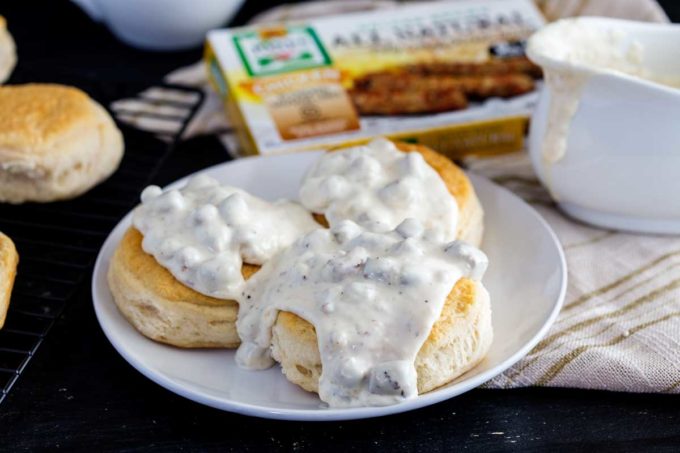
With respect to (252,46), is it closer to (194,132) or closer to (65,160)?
(194,132)

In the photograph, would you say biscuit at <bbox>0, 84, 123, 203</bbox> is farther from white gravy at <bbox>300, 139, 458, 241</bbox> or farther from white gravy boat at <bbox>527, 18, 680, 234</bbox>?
white gravy boat at <bbox>527, 18, 680, 234</bbox>

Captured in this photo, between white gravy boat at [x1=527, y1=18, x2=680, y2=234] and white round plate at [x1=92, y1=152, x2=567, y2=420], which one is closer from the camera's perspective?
white round plate at [x1=92, y1=152, x2=567, y2=420]

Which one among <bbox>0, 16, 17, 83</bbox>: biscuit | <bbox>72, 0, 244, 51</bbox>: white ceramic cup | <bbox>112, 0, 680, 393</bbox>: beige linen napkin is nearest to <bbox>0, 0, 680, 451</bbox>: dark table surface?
<bbox>112, 0, 680, 393</bbox>: beige linen napkin

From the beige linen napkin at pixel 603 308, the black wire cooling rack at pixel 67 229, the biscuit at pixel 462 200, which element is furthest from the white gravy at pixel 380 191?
the black wire cooling rack at pixel 67 229

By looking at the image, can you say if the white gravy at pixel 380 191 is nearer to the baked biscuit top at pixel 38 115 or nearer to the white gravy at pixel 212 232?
the white gravy at pixel 212 232

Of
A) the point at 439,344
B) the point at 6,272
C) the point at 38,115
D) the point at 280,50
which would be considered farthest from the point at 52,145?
the point at 439,344

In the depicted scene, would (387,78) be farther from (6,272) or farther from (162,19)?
(6,272)

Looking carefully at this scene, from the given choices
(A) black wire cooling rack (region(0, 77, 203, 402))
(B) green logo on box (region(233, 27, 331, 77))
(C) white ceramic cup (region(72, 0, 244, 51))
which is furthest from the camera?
(C) white ceramic cup (region(72, 0, 244, 51))
